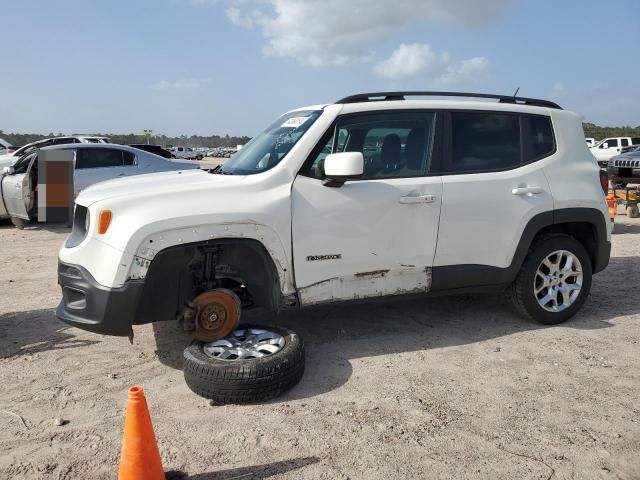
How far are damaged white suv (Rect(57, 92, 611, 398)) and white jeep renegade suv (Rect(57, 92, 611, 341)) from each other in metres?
0.01

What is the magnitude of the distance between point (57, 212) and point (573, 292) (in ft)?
27.9

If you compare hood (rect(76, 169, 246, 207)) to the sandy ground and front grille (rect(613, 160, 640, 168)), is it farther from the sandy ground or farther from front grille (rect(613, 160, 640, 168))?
front grille (rect(613, 160, 640, 168))

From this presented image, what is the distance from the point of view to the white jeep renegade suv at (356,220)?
356 centimetres

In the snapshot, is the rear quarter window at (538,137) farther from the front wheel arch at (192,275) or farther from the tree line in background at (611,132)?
the tree line in background at (611,132)

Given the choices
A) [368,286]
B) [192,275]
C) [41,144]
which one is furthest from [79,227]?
[41,144]

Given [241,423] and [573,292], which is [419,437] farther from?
[573,292]

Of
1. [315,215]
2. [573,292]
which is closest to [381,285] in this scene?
[315,215]

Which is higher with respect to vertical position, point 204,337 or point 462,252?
point 462,252

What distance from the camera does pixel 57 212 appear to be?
31.6 ft

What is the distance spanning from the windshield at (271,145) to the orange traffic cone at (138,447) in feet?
6.49

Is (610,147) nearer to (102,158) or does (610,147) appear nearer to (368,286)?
(102,158)

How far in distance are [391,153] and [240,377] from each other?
2.07 m

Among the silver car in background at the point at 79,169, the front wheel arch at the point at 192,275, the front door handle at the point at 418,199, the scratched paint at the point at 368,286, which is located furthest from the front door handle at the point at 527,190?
the silver car in background at the point at 79,169

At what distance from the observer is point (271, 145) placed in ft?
14.0
